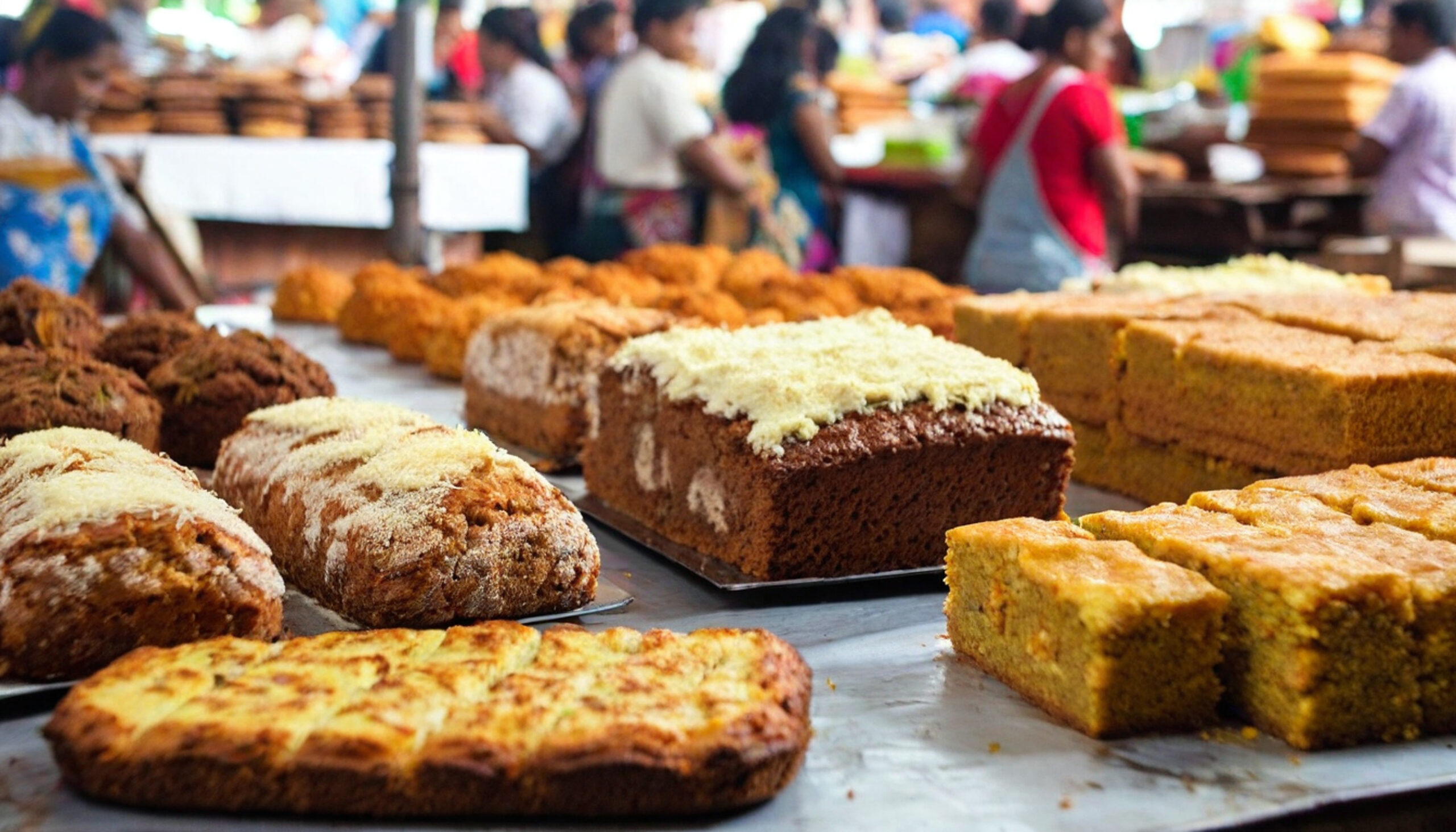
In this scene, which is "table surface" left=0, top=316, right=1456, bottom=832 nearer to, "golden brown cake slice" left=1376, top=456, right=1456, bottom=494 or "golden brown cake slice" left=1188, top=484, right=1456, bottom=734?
"golden brown cake slice" left=1188, top=484, right=1456, bottom=734

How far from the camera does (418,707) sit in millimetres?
1460

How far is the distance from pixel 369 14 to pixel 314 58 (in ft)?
3.78

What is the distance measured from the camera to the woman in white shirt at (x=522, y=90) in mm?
9031

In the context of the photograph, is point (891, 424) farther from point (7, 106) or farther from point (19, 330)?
point (7, 106)

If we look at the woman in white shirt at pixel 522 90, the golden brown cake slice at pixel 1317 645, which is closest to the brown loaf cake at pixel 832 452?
the golden brown cake slice at pixel 1317 645

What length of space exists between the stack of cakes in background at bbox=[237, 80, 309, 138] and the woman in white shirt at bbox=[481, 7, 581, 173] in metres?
1.22

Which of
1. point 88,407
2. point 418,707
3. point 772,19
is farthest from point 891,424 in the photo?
point 772,19

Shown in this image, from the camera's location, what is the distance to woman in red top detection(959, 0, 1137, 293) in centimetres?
579

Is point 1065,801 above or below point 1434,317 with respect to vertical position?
below

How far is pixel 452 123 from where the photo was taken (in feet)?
28.4

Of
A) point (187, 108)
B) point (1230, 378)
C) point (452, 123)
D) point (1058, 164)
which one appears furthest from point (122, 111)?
point (1230, 378)

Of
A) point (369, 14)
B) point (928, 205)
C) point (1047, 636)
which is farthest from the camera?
point (369, 14)

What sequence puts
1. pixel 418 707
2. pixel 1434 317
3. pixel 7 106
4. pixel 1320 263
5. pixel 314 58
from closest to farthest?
pixel 418 707, pixel 1434 317, pixel 7 106, pixel 1320 263, pixel 314 58

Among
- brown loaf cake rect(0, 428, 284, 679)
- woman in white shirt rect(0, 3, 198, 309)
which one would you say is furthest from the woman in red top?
brown loaf cake rect(0, 428, 284, 679)
